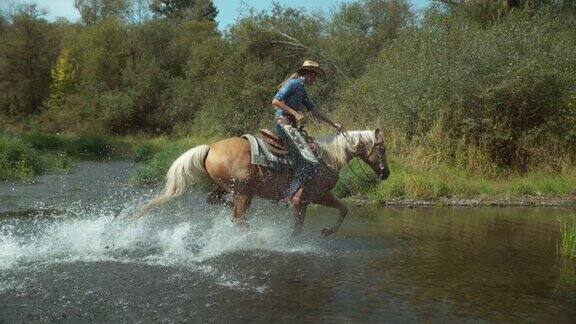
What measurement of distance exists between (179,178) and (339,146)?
248cm

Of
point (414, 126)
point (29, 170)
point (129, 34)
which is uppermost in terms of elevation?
point (129, 34)

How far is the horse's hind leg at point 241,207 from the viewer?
8.40 metres

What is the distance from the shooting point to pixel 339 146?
29.1 feet

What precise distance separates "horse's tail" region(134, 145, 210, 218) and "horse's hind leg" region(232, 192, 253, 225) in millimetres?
700

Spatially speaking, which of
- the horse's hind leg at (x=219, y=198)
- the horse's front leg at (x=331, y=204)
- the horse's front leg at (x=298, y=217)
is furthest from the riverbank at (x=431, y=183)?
the horse's hind leg at (x=219, y=198)

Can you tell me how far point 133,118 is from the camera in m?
42.9

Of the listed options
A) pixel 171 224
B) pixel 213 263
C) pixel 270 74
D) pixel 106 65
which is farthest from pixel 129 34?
A: pixel 213 263

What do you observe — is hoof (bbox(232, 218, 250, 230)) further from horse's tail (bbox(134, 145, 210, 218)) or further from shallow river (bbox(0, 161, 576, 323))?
horse's tail (bbox(134, 145, 210, 218))

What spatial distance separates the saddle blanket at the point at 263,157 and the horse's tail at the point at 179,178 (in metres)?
0.80

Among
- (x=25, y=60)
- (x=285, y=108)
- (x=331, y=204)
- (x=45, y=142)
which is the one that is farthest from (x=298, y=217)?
(x=25, y=60)

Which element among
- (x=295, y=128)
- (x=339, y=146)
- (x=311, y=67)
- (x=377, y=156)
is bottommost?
(x=377, y=156)

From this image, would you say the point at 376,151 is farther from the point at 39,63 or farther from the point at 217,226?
the point at 39,63

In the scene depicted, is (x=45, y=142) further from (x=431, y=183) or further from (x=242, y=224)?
(x=242, y=224)

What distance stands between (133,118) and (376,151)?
119ft
